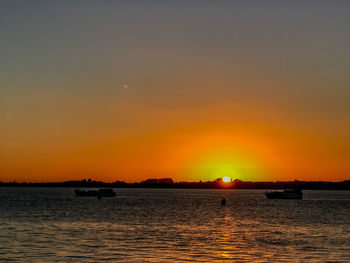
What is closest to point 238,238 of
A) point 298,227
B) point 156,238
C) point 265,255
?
point 156,238

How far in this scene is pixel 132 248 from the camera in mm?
52031

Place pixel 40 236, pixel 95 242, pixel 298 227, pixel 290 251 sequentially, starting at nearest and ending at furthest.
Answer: pixel 290 251 < pixel 95 242 < pixel 40 236 < pixel 298 227

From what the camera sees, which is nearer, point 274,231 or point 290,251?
point 290,251

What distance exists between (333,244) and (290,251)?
28.2 ft

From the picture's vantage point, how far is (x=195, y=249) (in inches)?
2042

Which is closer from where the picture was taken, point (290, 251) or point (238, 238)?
point (290, 251)

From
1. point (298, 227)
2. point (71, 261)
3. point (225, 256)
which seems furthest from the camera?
point (298, 227)

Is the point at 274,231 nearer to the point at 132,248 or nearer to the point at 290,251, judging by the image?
the point at 290,251

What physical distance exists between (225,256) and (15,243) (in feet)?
69.0

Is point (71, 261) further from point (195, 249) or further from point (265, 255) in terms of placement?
point (265, 255)

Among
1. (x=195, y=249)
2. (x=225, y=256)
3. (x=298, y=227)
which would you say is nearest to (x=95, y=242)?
(x=195, y=249)

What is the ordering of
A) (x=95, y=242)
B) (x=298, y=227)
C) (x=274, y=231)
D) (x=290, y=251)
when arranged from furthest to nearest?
(x=298, y=227) < (x=274, y=231) < (x=95, y=242) < (x=290, y=251)

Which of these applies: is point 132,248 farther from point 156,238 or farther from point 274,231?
point 274,231

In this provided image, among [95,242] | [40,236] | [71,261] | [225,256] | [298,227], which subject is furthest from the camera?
[298,227]
